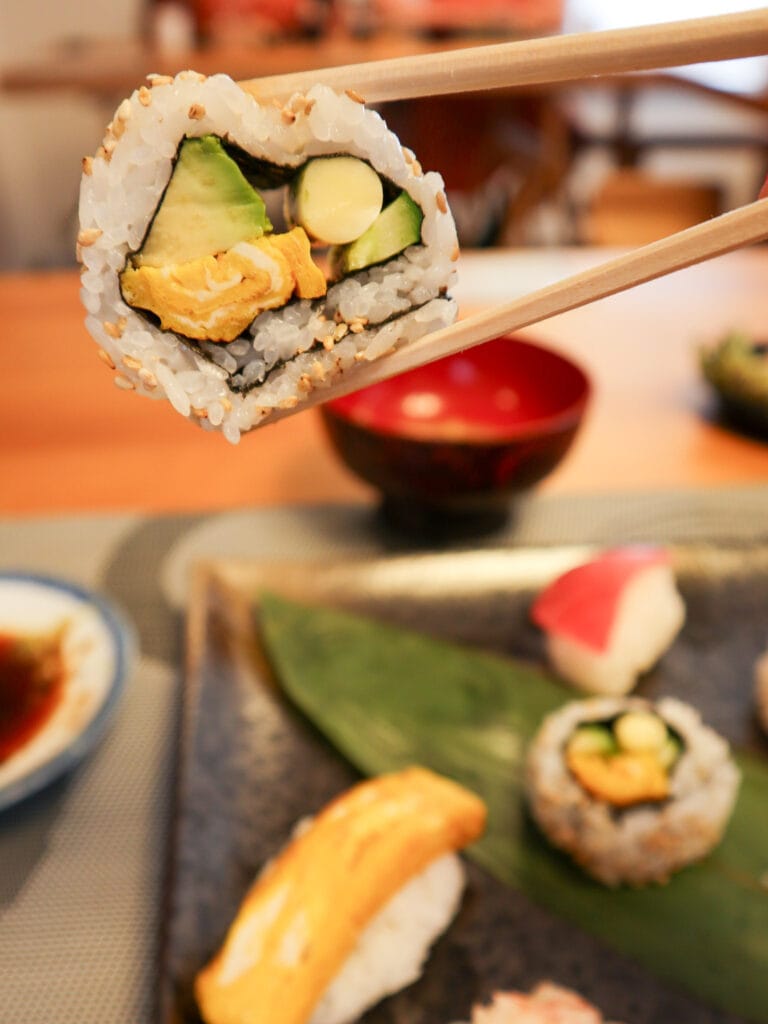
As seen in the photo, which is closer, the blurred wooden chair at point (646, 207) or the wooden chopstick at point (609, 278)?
the wooden chopstick at point (609, 278)

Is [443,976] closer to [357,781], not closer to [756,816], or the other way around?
[357,781]

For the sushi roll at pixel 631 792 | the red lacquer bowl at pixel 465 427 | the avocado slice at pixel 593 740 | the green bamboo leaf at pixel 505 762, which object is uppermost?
the red lacquer bowl at pixel 465 427

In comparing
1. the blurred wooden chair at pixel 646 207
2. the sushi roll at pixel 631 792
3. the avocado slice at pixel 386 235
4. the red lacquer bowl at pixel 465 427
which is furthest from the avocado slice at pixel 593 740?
the blurred wooden chair at pixel 646 207

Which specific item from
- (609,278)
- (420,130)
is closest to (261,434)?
(609,278)

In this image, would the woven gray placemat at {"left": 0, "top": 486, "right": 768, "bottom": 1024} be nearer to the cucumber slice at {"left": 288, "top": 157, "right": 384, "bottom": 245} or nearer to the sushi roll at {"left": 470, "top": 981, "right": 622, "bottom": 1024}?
the sushi roll at {"left": 470, "top": 981, "right": 622, "bottom": 1024}

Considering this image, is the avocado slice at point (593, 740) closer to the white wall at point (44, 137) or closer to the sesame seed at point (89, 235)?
the sesame seed at point (89, 235)

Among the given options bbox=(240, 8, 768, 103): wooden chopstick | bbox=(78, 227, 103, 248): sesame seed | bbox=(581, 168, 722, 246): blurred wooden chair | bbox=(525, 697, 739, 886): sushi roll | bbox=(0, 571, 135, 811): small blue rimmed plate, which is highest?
bbox=(240, 8, 768, 103): wooden chopstick

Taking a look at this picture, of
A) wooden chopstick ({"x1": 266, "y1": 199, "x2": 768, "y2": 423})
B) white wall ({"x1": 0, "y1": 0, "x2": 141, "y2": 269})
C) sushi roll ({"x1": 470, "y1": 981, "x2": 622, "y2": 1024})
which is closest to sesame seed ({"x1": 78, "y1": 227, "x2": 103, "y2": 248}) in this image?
wooden chopstick ({"x1": 266, "y1": 199, "x2": 768, "y2": 423})
